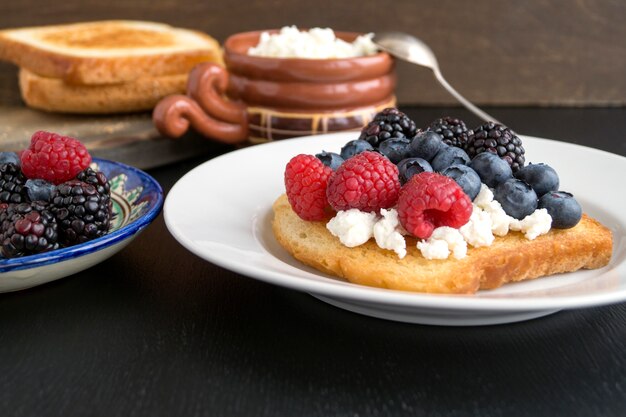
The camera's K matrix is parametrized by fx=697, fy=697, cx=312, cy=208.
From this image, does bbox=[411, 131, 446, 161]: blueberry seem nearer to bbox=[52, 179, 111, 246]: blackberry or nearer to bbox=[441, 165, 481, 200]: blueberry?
bbox=[441, 165, 481, 200]: blueberry

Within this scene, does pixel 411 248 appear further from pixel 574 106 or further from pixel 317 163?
pixel 574 106

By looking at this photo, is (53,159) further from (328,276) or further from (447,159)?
(447,159)

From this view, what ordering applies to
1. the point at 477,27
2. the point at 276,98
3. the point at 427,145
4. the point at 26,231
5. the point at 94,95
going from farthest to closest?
the point at 477,27
the point at 94,95
the point at 276,98
the point at 427,145
the point at 26,231

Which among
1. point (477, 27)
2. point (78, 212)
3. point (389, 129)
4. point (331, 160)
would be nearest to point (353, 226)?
point (331, 160)

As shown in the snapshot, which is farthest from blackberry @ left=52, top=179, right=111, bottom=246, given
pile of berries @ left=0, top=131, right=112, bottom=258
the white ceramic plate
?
the white ceramic plate

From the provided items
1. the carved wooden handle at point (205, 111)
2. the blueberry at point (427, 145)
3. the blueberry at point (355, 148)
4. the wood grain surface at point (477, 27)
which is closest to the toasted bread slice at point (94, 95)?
the carved wooden handle at point (205, 111)

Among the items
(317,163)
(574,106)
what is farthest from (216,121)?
(574,106)

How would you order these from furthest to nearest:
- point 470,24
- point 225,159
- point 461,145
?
point 470,24
point 225,159
point 461,145
